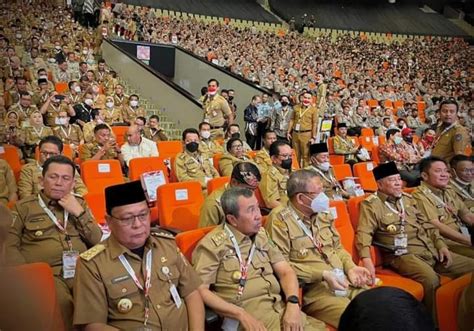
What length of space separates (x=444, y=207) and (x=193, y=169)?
7.63 ft

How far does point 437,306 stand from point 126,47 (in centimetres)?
978

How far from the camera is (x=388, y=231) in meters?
3.00

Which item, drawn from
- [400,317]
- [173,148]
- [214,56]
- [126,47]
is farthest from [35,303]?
[214,56]

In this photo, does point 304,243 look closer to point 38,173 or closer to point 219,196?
point 219,196

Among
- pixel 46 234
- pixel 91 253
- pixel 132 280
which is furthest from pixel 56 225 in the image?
pixel 132 280

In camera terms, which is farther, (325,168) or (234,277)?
(325,168)

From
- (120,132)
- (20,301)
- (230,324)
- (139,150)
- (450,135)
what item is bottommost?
(230,324)

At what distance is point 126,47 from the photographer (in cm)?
1070

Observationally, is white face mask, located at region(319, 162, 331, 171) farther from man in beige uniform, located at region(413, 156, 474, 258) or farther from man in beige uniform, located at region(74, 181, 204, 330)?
man in beige uniform, located at region(74, 181, 204, 330)

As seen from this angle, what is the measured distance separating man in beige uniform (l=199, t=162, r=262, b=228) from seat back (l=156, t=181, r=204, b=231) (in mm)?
360

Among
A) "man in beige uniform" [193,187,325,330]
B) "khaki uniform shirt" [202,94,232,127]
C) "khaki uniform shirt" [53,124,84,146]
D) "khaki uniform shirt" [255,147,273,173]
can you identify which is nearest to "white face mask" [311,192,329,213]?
"man in beige uniform" [193,187,325,330]

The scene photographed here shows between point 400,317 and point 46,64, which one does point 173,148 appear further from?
point 400,317

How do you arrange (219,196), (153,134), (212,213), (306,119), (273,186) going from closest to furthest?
(212,213)
(219,196)
(273,186)
(153,134)
(306,119)

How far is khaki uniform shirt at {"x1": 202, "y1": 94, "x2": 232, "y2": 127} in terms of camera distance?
7059 millimetres
